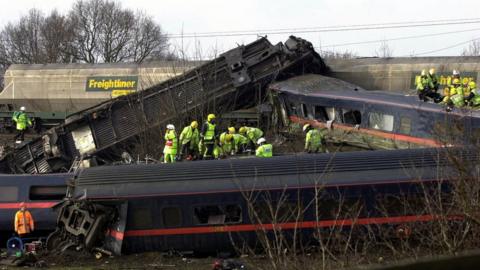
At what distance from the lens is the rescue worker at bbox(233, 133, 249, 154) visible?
1764 centimetres

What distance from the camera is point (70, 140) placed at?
67.8ft

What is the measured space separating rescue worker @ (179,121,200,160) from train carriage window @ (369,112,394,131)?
195 inches

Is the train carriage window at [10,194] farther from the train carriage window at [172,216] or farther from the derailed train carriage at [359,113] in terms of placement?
the derailed train carriage at [359,113]

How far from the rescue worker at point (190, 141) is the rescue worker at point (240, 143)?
1079 millimetres

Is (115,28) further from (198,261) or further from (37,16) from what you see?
(198,261)

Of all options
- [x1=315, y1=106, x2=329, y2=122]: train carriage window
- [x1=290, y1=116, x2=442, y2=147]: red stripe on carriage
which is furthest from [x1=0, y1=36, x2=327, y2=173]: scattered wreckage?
[x1=315, y1=106, x2=329, y2=122]: train carriage window

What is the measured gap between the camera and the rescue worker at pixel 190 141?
57.6ft

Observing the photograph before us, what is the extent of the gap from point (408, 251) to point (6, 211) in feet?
33.9

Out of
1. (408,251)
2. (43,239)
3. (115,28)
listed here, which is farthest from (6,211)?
(115,28)

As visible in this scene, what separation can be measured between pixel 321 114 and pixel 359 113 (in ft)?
6.62

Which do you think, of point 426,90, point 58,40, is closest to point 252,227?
point 426,90

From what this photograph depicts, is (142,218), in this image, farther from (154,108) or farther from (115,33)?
(115,33)

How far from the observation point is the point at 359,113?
1772 cm

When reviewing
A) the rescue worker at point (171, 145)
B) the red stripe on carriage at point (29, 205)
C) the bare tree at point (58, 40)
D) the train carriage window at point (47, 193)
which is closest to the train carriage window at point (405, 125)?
the rescue worker at point (171, 145)
